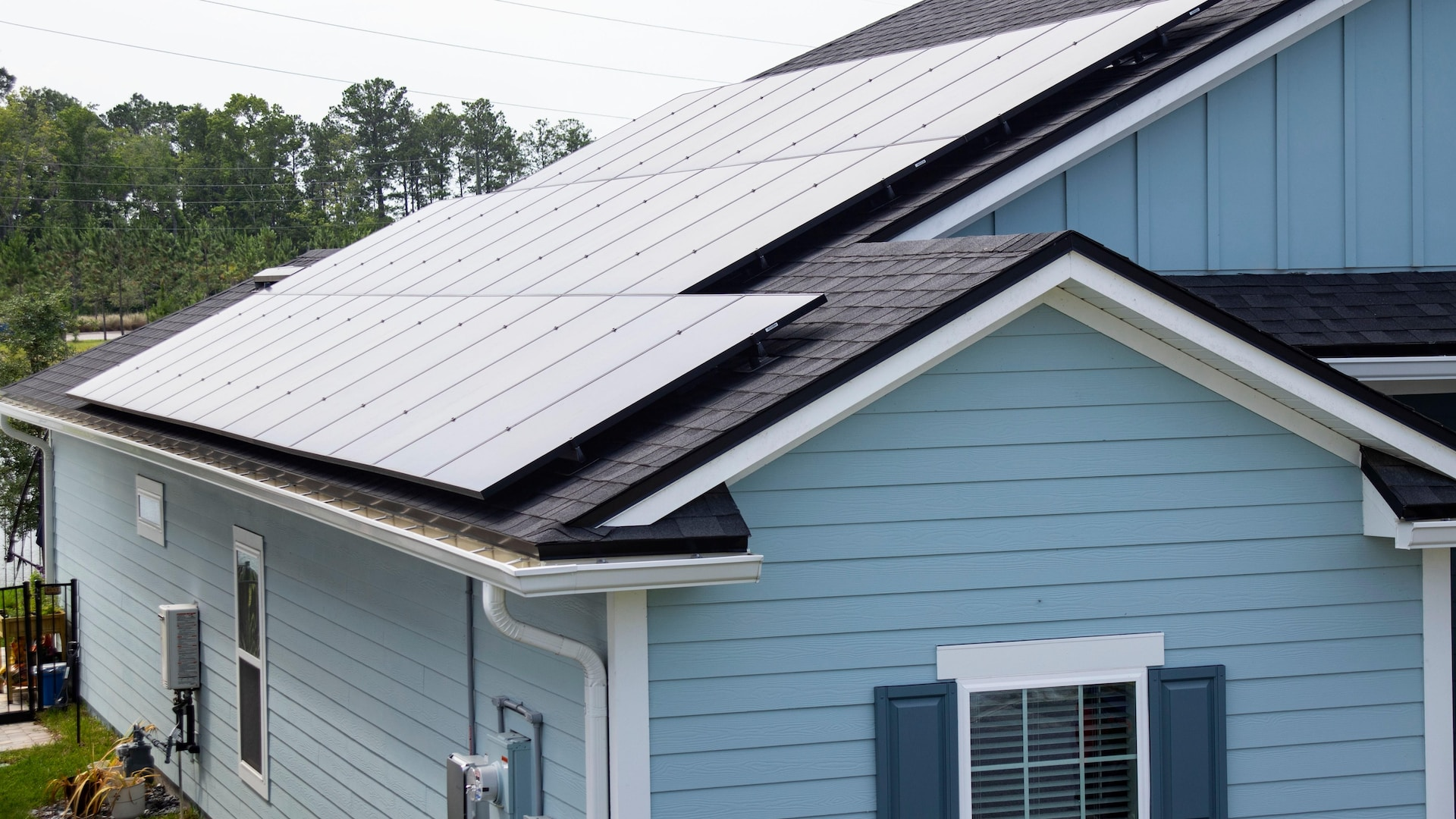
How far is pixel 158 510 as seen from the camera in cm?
1245

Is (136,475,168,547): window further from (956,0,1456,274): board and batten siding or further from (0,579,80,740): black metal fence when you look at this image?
(956,0,1456,274): board and batten siding

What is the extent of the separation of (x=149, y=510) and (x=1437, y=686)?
1011 cm

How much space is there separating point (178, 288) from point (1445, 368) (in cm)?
6158

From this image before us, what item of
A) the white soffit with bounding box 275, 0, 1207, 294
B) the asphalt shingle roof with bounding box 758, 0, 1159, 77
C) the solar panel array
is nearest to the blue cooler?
the solar panel array

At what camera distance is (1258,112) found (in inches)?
345

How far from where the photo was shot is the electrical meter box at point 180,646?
11.2 meters

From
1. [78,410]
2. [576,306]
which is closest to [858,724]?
[576,306]

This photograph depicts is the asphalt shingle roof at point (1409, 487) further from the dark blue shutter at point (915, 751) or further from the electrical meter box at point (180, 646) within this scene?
the electrical meter box at point (180, 646)

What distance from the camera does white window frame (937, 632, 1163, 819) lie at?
6.33 m

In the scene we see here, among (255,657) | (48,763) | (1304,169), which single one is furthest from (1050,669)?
(48,763)

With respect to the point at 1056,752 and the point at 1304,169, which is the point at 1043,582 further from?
the point at 1304,169

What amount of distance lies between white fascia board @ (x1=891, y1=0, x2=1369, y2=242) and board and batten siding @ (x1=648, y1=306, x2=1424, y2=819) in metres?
1.71

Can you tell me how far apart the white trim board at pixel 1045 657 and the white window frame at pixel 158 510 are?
819cm

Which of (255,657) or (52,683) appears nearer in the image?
(255,657)
